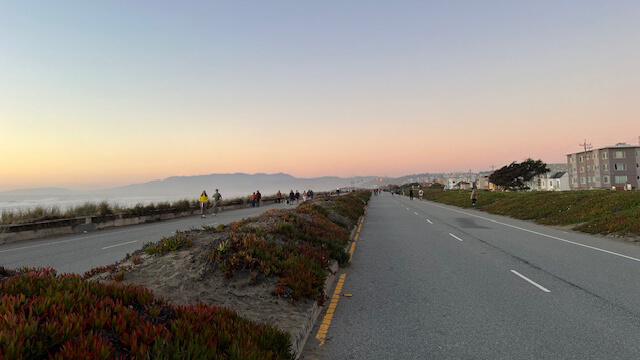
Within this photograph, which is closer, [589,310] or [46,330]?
[46,330]

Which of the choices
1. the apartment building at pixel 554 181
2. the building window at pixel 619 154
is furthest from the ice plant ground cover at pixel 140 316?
the apartment building at pixel 554 181

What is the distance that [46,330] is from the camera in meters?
2.84

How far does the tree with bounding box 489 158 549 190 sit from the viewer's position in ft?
282

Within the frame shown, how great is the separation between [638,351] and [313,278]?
467cm

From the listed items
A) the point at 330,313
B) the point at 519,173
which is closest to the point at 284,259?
the point at 330,313

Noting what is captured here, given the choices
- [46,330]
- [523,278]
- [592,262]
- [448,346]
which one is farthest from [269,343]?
[592,262]

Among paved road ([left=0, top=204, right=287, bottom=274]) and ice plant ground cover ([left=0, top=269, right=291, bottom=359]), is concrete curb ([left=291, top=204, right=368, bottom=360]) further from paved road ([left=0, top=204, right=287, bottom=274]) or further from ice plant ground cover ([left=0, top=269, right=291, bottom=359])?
paved road ([left=0, top=204, right=287, bottom=274])

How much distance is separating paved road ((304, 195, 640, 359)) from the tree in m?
85.4

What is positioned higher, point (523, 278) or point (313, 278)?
point (313, 278)

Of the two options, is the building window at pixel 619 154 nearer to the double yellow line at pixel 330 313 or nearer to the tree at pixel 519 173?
the tree at pixel 519 173

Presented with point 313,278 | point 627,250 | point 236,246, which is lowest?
point 627,250

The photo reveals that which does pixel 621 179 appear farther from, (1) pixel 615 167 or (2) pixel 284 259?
(2) pixel 284 259

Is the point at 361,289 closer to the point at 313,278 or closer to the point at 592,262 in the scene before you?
the point at 313,278

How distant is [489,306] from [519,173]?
3671 inches
